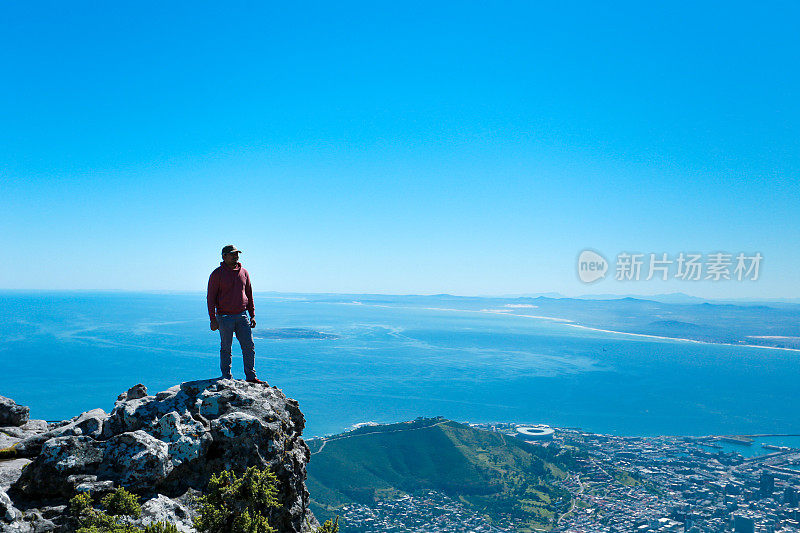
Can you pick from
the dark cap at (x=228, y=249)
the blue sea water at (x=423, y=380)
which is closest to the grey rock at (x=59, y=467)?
the dark cap at (x=228, y=249)

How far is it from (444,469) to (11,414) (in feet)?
199

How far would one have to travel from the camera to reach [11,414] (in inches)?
401

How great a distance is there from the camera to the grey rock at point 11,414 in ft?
33.2

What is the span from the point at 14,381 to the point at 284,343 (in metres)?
89.0

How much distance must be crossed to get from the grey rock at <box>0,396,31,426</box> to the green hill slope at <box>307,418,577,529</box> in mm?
44179

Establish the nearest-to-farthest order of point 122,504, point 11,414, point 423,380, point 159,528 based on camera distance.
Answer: point 159,528, point 122,504, point 11,414, point 423,380

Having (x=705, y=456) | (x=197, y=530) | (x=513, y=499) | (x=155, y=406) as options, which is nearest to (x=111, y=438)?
(x=155, y=406)

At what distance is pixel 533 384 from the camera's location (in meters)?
132

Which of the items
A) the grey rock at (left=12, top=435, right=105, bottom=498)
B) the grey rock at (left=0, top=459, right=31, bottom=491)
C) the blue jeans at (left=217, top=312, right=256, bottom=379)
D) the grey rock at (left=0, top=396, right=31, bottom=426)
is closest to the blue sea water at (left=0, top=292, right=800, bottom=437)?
the grey rock at (left=0, top=396, right=31, bottom=426)

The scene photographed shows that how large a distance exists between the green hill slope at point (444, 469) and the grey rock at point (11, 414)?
1739 inches

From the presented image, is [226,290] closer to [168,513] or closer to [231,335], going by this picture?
[231,335]

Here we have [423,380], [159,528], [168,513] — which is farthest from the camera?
[423,380]

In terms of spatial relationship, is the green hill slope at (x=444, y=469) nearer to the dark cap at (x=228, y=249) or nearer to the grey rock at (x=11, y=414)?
the grey rock at (x=11, y=414)

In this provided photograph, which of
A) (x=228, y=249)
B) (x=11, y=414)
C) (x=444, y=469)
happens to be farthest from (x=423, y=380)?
(x=228, y=249)
